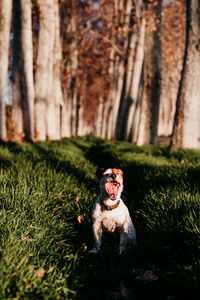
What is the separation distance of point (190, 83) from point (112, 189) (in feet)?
20.0

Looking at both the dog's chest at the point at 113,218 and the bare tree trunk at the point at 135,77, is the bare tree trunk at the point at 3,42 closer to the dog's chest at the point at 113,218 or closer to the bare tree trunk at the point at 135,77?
the dog's chest at the point at 113,218

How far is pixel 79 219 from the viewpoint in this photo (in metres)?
3.12

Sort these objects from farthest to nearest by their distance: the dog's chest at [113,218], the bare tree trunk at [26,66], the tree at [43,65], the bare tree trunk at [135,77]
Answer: the bare tree trunk at [135,77]
the tree at [43,65]
the bare tree trunk at [26,66]
the dog's chest at [113,218]

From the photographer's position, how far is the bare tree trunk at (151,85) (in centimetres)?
978

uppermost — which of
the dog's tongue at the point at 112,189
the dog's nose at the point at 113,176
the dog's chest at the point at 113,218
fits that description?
the dog's nose at the point at 113,176

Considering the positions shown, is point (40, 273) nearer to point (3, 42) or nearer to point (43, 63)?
point (3, 42)

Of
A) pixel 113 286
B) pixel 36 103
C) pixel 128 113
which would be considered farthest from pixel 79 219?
pixel 128 113

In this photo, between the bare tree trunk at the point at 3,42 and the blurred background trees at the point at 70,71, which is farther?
the blurred background trees at the point at 70,71

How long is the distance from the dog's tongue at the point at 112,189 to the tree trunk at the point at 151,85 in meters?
7.64

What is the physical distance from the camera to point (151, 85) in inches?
387

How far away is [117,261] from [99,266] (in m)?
0.20

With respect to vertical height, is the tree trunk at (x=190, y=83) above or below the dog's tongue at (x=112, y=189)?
above

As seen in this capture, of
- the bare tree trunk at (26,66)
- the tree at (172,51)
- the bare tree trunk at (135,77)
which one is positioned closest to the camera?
the bare tree trunk at (26,66)

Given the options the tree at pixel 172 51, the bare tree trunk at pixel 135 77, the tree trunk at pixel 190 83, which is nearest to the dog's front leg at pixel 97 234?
the tree trunk at pixel 190 83
